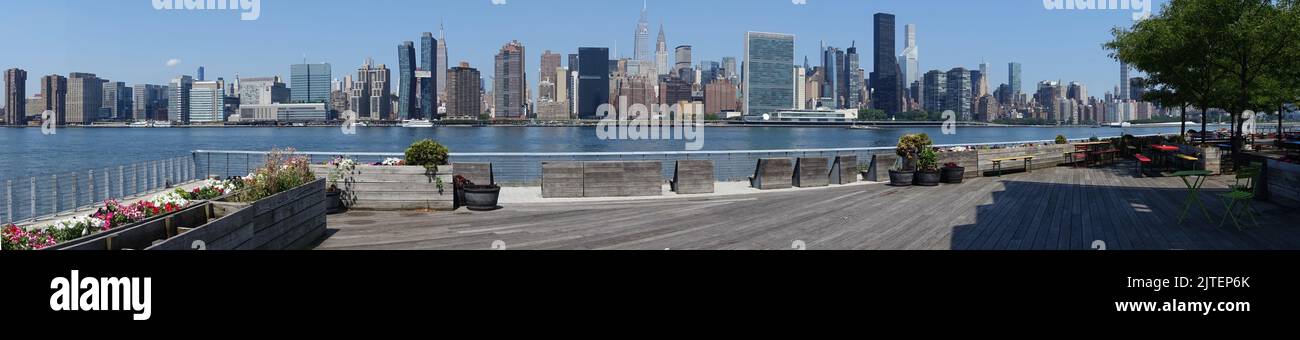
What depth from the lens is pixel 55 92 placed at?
6769 centimetres

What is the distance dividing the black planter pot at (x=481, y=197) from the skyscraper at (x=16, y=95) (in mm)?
31621

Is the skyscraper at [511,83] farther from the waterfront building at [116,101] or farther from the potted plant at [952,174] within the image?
the potted plant at [952,174]

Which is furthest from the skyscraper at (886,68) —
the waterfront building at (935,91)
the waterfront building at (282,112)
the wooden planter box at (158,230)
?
the wooden planter box at (158,230)

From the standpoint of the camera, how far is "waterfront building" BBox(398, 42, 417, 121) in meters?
139

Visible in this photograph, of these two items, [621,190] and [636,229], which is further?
[621,190]

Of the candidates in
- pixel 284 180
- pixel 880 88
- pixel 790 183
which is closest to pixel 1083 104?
pixel 880 88

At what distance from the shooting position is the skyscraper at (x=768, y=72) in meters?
166

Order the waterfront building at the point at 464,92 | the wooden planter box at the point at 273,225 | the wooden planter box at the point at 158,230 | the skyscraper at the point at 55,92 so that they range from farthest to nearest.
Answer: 1. the waterfront building at the point at 464,92
2. the skyscraper at the point at 55,92
3. the wooden planter box at the point at 273,225
4. the wooden planter box at the point at 158,230

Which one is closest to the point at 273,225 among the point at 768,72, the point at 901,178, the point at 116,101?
the point at 901,178
